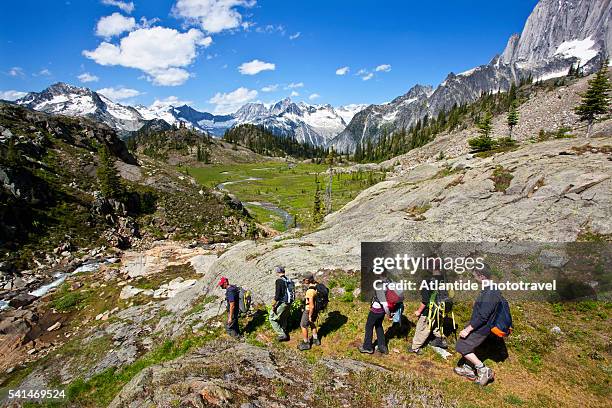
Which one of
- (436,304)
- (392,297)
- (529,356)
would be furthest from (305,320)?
(529,356)

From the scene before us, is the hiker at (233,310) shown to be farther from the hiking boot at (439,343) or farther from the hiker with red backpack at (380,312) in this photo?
the hiking boot at (439,343)

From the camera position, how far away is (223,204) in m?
67.1

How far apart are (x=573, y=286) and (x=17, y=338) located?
35.7 m

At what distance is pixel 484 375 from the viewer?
1043 centimetres

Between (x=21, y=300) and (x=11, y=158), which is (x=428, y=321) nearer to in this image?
(x=21, y=300)

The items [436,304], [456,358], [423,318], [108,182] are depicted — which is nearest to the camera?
[456,358]

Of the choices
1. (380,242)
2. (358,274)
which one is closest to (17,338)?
(358,274)

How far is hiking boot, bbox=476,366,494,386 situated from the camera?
10.4 metres

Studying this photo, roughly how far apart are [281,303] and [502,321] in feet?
27.6

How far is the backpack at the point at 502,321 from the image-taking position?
10.1 m

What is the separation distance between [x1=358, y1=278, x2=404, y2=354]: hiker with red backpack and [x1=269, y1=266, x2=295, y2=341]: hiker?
355cm

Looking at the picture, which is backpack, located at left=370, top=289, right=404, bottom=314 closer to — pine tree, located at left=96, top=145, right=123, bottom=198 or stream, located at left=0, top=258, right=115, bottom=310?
stream, located at left=0, top=258, right=115, bottom=310

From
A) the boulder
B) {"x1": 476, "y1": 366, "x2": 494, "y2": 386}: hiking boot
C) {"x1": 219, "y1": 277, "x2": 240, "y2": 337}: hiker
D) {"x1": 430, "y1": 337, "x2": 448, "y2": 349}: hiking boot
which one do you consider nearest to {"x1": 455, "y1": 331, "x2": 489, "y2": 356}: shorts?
{"x1": 476, "y1": 366, "x2": 494, "y2": 386}: hiking boot

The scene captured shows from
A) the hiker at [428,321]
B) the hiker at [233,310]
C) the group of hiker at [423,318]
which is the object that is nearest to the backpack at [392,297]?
the group of hiker at [423,318]
